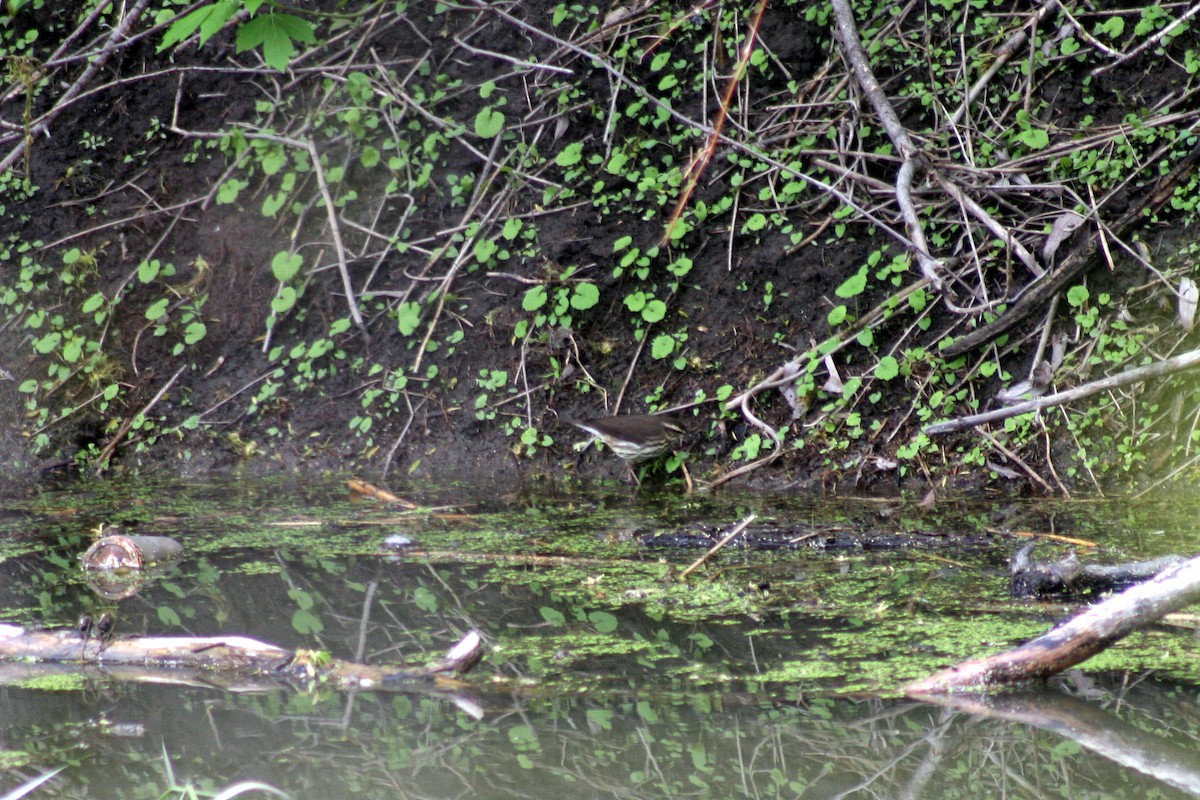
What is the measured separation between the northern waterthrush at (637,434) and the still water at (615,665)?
54 centimetres

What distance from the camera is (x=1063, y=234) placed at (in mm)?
5492

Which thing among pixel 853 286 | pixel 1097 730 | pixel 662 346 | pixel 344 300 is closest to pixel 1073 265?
pixel 853 286

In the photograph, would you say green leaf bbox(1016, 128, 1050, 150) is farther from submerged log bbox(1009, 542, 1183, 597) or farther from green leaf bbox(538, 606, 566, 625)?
green leaf bbox(538, 606, 566, 625)

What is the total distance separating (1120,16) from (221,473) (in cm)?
542

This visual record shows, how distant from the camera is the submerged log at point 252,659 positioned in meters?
2.92

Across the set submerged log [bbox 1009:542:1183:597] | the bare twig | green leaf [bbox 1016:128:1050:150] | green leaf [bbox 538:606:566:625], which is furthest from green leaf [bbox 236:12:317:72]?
green leaf [bbox 1016:128:1050:150]

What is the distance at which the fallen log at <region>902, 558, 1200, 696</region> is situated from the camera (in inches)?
101

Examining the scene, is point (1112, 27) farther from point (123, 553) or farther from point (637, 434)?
point (123, 553)

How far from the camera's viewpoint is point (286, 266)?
6766 mm

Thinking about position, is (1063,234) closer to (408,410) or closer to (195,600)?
(408,410)

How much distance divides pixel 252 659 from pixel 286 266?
4.17m

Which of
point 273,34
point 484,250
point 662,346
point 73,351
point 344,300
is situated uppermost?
point 273,34

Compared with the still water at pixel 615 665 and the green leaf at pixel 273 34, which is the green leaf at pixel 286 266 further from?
the green leaf at pixel 273 34

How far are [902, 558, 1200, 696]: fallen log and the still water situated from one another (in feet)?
0.25
